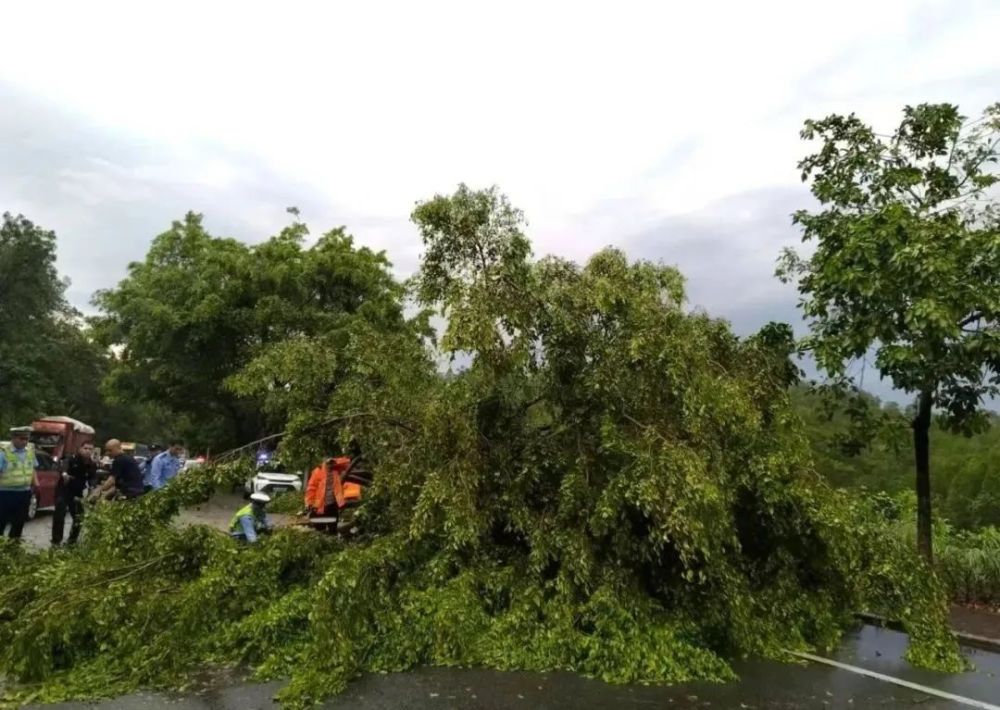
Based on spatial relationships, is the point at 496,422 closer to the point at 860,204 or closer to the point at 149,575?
the point at 149,575

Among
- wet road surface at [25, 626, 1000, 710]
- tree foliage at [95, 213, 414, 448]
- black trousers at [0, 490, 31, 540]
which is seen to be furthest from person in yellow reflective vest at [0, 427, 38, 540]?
tree foliage at [95, 213, 414, 448]

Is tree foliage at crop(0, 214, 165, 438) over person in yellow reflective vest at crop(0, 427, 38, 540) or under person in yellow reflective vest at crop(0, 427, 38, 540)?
over

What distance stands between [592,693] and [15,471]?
746 cm

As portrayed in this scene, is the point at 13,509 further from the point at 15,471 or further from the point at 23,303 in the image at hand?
the point at 23,303

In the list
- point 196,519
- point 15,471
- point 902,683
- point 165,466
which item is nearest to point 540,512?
point 902,683

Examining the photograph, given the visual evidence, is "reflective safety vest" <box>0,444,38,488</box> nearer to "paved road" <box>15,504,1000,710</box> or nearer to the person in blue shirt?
the person in blue shirt

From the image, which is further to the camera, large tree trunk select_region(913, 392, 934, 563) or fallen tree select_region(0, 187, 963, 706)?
large tree trunk select_region(913, 392, 934, 563)

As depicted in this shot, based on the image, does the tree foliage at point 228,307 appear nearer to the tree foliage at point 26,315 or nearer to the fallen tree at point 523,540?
the tree foliage at point 26,315

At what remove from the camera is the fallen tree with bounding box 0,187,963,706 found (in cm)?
579

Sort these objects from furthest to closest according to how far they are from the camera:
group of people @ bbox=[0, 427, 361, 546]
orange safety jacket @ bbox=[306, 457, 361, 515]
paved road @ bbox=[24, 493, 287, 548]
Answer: paved road @ bbox=[24, 493, 287, 548], group of people @ bbox=[0, 427, 361, 546], orange safety jacket @ bbox=[306, 457, 361, 515]

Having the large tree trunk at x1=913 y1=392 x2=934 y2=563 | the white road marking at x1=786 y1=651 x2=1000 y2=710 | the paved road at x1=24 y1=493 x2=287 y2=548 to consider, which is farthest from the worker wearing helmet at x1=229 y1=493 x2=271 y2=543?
the large tree trunk at x1=913 y1=392 x2=934 y2=563

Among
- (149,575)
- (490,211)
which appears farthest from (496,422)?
(149,575)

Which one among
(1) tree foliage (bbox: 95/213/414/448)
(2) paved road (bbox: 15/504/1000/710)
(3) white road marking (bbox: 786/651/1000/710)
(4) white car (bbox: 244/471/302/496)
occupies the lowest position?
(2) paved road (bbox: 15/504/1000/710)

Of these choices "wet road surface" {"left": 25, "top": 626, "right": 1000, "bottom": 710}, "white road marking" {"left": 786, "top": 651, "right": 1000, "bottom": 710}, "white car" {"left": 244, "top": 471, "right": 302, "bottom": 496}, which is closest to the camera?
"wet road surface" {"left": 25, "top": 626, "right": 1000, "bottom": 710}
